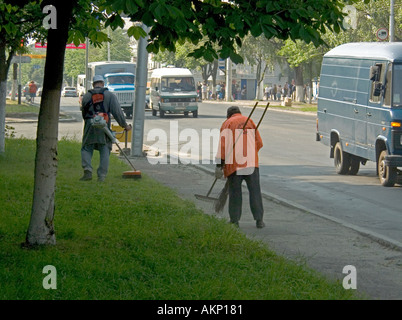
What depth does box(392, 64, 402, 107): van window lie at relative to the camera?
16281 mm

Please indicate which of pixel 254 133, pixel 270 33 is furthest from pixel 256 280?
pixel 254 133

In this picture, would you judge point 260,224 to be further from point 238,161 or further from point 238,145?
point 238,145

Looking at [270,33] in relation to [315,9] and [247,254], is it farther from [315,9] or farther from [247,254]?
[247,254]

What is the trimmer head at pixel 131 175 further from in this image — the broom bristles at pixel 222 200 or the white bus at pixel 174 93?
the white bus at pixel 174 93

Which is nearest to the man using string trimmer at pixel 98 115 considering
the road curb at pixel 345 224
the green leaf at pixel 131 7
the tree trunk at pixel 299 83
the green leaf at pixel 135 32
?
the road curb at pixel 345 224

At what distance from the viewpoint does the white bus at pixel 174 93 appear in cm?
4375

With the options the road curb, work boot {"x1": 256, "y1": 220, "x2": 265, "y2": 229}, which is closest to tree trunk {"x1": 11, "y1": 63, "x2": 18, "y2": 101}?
the road curb

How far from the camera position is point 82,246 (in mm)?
8688

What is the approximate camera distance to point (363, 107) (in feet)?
57.8

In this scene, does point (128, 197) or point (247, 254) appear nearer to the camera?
point (247, 254)

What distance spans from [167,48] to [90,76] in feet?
142

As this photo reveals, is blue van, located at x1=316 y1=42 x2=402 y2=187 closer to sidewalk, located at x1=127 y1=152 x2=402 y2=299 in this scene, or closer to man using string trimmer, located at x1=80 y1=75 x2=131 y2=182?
sidewalk, located at x1=127 y1=152 x2=402 y2=299

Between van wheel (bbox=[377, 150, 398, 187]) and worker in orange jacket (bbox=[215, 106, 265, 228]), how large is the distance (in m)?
5.76

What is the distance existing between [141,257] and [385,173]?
30.3 ft
